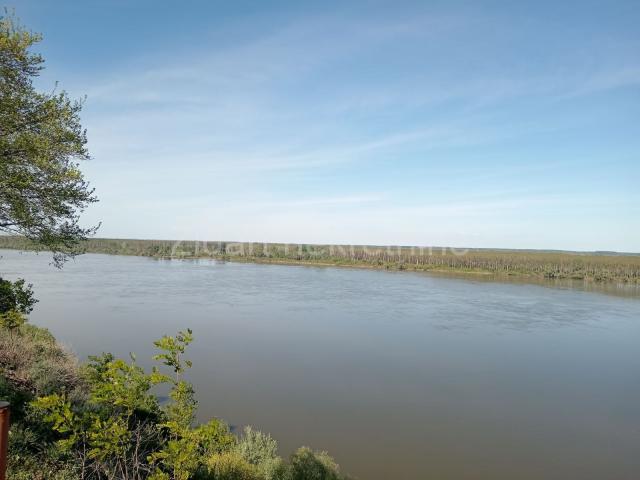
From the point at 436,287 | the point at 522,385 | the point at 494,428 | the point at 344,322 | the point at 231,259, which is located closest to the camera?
the point at 494,428

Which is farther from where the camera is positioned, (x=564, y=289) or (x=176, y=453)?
(x=564, y=289)

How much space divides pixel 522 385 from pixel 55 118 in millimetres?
15003

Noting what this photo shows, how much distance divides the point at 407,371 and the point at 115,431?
13.2m

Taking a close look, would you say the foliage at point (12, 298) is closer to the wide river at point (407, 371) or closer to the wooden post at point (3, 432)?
the wide river at point (407, 371)

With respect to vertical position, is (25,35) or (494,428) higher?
(25,35)

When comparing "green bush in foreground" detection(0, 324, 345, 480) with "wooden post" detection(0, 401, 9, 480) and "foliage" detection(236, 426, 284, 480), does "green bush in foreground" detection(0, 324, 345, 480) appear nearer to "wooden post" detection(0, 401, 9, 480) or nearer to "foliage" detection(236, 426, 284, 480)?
"foliage" detection(236, 426, 284, 480)

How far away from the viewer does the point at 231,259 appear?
7688cm

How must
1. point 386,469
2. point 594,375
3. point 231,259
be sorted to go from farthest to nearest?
point 231,259 < point 594,375 < point 386,469

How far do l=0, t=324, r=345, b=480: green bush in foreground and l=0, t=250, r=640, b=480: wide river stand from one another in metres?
3.07

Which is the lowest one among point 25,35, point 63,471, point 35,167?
point 63,471

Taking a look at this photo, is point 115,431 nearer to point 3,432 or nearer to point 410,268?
point 3,432

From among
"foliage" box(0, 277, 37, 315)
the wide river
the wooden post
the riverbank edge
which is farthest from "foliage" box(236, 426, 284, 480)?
the riverbank edge

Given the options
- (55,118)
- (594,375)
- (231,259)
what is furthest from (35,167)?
(231,259)

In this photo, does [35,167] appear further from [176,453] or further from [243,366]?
[243,366]
